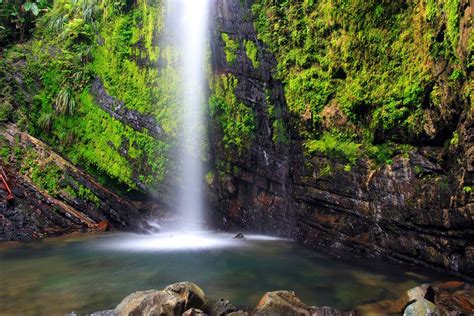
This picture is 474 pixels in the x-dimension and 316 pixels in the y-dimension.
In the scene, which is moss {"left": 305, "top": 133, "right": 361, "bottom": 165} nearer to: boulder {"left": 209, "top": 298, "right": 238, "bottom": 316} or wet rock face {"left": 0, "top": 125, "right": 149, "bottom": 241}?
boulder {"left": 209, "top": 298, "right": 238, "bottom": 316}

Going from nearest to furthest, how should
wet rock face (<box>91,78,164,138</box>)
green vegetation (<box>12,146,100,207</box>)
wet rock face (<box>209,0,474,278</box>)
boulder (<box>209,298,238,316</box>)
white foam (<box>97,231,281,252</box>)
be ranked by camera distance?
boulder (<box>209,298,238,316</box>)
wet rock face (<box>209,0,474,278</box>)
white foam (<box>97,231,281,252</box>)
wet rock face (<box>91,78,164,138</box>)
green vegetation (<box>12,146,100,207</box>)

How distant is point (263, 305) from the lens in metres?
4.68

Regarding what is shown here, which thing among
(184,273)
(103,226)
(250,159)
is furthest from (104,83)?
(184,273)

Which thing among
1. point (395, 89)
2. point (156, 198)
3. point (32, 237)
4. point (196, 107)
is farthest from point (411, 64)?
point (32, 237)

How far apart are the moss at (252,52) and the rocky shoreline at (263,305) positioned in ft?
20.3

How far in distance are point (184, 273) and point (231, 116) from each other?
4.46 meters

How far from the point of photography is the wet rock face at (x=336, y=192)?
6.25 m

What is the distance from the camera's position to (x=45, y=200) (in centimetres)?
1143

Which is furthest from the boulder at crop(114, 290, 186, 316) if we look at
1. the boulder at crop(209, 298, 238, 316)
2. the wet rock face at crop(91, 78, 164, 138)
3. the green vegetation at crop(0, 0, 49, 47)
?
the green vegetation at crop(0, 0, 49, 47)

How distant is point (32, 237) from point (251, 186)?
18.7ft

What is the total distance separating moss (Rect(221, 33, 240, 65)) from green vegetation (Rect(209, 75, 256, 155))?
418mm

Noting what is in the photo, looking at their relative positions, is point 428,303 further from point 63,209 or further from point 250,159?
point 63,209

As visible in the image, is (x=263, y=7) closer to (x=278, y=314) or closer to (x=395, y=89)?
(x=395, y=89)

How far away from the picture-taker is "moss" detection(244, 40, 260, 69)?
9.74m
